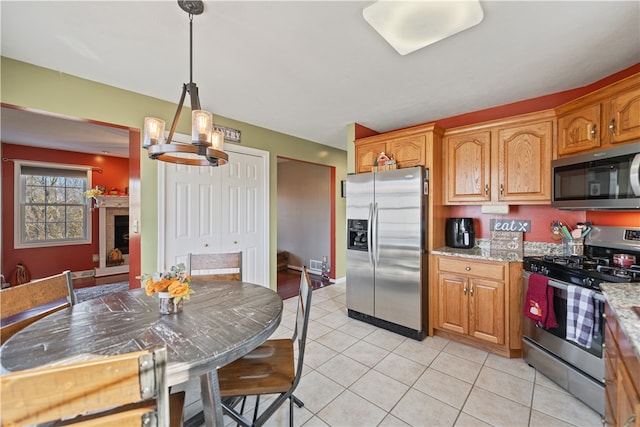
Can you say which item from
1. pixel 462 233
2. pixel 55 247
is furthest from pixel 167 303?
pixel 55 247

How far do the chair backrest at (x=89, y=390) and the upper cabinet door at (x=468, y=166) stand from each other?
2899mm

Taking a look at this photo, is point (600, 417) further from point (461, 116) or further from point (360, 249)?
point (461, 116)

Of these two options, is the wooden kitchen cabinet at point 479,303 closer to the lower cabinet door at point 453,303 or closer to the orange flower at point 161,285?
the lower cabinet door at point 453,303

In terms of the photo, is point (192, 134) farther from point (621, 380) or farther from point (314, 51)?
point (621, 380)

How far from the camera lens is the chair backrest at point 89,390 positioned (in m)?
0.59

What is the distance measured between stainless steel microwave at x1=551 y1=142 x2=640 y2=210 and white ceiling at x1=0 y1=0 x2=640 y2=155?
0.74m

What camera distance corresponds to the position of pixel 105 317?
133 cm

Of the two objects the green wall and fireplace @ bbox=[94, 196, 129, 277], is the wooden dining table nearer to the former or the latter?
the green wall

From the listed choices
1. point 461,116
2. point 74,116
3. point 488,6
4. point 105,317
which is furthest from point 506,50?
point 74,116

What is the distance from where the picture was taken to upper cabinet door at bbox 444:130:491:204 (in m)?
2.63

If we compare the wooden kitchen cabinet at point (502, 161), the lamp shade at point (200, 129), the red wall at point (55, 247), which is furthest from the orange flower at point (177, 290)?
the red wall at point (55, 247)

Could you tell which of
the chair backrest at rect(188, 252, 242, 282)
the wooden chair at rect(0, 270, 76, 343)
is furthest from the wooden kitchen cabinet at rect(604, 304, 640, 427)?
the wooden chair at rect(0, 270, 76, 343)

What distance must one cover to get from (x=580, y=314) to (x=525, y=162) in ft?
4.47

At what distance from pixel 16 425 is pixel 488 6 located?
244cm
